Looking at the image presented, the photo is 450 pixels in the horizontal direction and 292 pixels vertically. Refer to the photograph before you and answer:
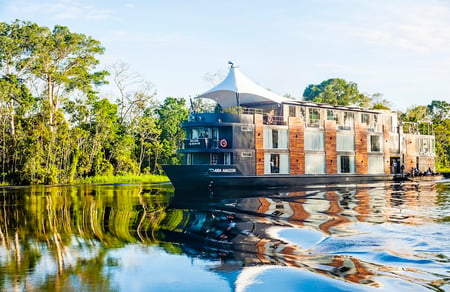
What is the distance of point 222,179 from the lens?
2669 cm

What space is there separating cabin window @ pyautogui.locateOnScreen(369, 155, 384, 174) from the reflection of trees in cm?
1957

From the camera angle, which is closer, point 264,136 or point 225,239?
point 225,239

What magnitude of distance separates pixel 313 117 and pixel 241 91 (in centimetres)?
552

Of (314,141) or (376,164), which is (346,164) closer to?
(314,141)

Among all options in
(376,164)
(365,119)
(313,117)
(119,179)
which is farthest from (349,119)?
(119,179)

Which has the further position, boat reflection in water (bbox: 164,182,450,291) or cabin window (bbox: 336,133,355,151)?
cabin window (bbox: 336,133,355,151)

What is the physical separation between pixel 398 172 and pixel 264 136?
15.3 meters

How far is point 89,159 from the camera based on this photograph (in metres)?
43.6

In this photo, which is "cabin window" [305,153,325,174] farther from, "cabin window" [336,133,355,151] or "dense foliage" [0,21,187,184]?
"dense foliage" [0,21,187,184]

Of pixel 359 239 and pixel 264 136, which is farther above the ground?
pixel 264 136

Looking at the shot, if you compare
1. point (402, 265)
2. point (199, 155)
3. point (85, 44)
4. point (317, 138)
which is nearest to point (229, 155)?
point (199, 155)

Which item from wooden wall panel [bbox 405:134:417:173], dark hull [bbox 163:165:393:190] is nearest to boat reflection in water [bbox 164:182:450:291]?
dark hull [bbox 163:165:393:190]

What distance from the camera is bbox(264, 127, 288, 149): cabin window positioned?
30.1 meters

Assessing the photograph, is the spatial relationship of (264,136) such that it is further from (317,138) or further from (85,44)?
(85,44)
